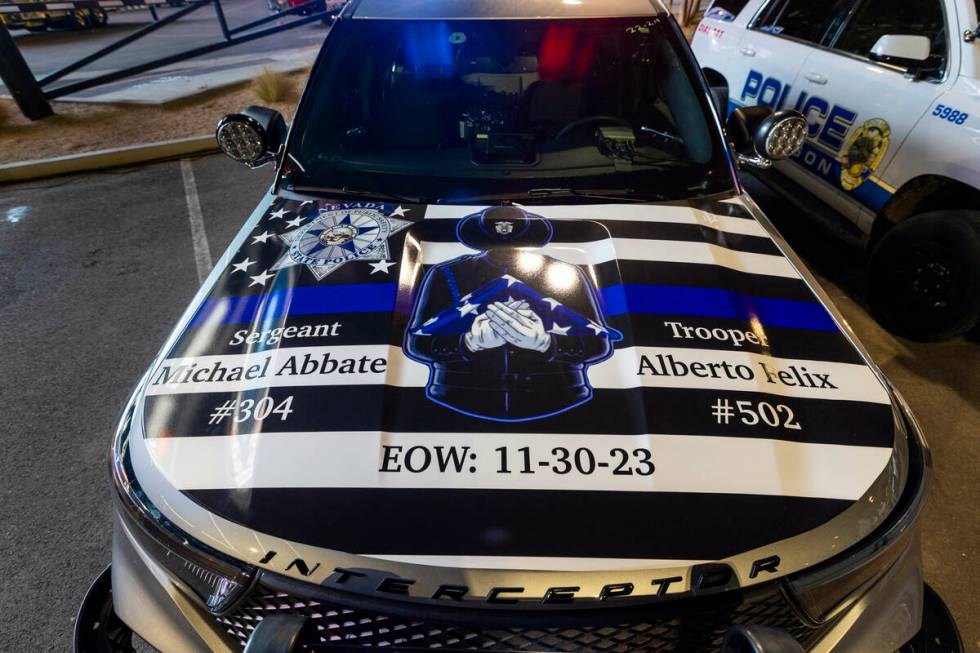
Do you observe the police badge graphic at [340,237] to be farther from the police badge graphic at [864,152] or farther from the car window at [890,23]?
the car window at [890,23]

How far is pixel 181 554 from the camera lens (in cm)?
116

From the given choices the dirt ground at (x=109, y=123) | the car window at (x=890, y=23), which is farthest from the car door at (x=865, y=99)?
the dirt ground at (x=109, y=123)

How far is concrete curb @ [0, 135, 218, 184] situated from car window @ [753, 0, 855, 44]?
5.37 m

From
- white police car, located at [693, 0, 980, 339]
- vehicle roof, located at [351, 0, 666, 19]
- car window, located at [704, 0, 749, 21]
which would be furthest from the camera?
car window, located at [704, 0, 749, 21]

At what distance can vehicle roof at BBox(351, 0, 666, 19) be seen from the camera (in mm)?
2312

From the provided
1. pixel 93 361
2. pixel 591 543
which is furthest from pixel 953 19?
pixel 93 361

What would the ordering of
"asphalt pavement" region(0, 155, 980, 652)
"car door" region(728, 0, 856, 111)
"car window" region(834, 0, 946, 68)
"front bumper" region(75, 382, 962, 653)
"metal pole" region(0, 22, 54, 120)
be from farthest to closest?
"metal pole" region(0, 22, 54, 120), "car door" region(728, 0, 856, 111), "car window" region(834, 0, 946, 68), "asphalt pavement" region(0, 155, 980, 652), "front bumper" region(75, 382, 962, 653)

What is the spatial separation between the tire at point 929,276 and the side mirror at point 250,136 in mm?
3188

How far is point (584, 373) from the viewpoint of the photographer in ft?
4.48

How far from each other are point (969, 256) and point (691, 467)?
2593 millimetres

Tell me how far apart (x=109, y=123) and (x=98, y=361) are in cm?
518

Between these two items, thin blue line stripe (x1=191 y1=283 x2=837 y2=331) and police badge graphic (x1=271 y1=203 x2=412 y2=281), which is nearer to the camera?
thin blue line stripe (x1=191 y1=283 x2=837 y2=331)

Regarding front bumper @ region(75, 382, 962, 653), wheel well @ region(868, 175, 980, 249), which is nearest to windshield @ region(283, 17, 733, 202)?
front bumper @ region(75, 382, 962, 653)

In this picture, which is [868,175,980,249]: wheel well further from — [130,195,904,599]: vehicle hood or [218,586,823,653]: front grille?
[218,586,823,653]: front grille
